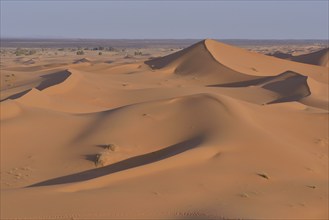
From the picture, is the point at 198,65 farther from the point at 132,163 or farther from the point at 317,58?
the point at 132,163

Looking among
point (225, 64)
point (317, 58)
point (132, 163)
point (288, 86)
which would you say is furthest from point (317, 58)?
point (132, 163)

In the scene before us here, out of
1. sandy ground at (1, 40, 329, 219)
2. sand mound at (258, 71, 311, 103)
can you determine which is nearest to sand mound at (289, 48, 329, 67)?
sand mound at (258, 71, 311, 103)

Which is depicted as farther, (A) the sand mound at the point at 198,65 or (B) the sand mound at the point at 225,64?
(B) the sand mound at the point at 225,64

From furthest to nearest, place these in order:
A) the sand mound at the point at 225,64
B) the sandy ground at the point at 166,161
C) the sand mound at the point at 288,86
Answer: the sand mound at the point at 225,64
the sand mound at the point at 288,86
the sandy ground at the point at 166,161

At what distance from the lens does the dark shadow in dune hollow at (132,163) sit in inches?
314

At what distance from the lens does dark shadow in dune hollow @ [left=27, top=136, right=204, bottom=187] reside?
26.2ft

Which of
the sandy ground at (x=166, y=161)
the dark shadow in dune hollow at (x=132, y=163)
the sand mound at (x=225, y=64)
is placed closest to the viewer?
the sandy ground at (x=166, y=161)

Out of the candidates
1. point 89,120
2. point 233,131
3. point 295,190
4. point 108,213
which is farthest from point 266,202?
point 89,120

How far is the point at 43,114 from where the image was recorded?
1159 centimetres

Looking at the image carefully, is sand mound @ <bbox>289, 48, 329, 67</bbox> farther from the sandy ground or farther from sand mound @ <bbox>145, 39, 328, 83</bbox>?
the sandy ground

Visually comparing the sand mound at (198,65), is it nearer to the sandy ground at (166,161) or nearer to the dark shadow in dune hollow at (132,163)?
the sandy ground at (166,161)

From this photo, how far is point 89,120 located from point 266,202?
18.8 feet

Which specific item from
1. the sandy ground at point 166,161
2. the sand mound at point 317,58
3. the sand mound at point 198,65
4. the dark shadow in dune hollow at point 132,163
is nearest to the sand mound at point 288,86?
the sandy ground at point 166,161

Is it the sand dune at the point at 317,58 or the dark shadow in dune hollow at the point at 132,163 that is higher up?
the dark shadow in dune hollow at the point at 132,163
